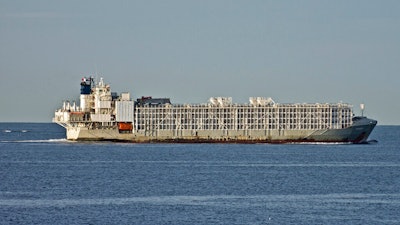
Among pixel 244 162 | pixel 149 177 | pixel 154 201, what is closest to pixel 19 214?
pixel 154 201

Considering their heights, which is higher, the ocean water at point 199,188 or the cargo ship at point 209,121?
the cargo ship at point 209,121

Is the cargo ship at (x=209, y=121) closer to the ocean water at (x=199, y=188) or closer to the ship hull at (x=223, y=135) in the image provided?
the ship hull at (x=223, y=135)

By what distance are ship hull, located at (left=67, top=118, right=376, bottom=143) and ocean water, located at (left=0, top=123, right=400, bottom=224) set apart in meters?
22.8

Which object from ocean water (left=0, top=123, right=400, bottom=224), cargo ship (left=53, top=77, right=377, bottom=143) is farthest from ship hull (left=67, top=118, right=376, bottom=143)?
ocean water (left=0, top=123, right=400, bottom=224)

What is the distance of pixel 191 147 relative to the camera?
578ft

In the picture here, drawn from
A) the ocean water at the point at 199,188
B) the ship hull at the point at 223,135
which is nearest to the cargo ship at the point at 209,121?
the ship hull at the point at 223,135

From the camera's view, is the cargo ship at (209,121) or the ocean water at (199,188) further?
the cargo ship at (209,121)

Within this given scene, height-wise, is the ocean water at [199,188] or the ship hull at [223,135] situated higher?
the ship hull at [223,135]

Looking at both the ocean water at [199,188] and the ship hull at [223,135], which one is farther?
the ship hull at [223,135]

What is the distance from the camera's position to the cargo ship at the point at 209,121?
6964 inches

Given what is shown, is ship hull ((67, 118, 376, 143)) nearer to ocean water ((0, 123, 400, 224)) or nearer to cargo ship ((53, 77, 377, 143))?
cargo ship ((53, 77, 377, 143))

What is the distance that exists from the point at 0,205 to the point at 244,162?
54870 millimetres

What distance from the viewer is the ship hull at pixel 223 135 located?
177375mm

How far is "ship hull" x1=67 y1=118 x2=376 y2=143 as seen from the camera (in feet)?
582
